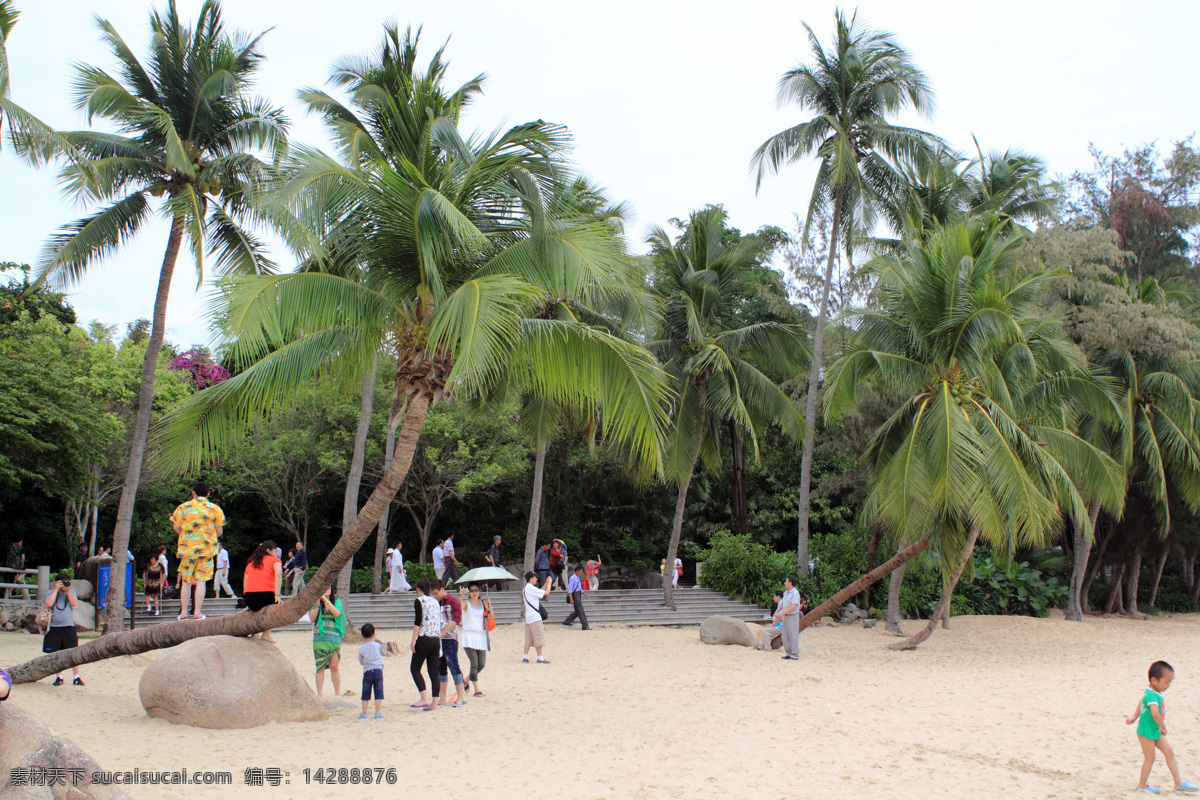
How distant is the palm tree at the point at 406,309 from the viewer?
25.8ft

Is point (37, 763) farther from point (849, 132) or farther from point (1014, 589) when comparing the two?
point (1014, 589)

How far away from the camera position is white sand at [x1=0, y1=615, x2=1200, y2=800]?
275 inches

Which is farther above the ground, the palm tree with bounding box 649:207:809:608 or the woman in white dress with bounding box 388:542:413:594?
the palm tree with bounding box 649:207:809:608

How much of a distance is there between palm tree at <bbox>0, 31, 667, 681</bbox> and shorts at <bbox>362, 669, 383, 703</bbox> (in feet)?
4.19

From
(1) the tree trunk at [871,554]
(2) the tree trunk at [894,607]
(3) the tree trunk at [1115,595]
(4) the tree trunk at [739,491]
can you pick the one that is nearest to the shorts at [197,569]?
(2) the tree trunk at [894,607]

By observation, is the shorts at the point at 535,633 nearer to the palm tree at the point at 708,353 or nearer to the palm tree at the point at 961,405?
the palm tree at the point at 961,405

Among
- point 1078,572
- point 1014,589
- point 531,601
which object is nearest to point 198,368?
point 531,601

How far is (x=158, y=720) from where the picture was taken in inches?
320

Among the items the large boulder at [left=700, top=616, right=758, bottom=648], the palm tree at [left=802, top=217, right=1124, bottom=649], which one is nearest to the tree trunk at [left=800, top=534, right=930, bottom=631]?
the palm tree at [left=802, top=217, right=1124, bottom=649]

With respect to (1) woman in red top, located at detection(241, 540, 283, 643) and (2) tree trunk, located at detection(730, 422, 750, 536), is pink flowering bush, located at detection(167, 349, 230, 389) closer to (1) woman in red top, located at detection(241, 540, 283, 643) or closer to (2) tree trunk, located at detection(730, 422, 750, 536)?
(2) tree trunk, located at detection(730, 422, 750, 536)

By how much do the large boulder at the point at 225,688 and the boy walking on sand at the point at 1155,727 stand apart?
785 cm

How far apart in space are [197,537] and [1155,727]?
1313 cm

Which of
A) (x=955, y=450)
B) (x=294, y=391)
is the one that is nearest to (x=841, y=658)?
(x=955, y=450)

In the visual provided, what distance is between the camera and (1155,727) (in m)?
7.07
